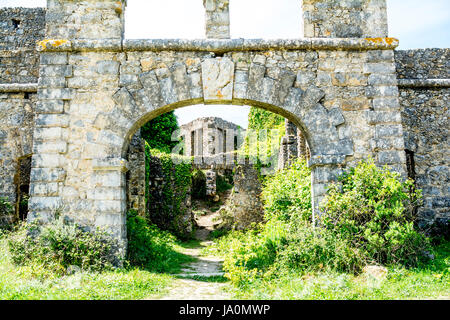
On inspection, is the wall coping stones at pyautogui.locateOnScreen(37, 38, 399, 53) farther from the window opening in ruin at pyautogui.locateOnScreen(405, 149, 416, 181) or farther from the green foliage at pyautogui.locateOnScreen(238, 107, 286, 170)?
the green foliage at pyautogui.locateOnScreen(238, 107, 286, 170)

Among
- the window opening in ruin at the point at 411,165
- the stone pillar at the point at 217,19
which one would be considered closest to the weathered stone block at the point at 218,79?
the stone pillar at the point at 217,19

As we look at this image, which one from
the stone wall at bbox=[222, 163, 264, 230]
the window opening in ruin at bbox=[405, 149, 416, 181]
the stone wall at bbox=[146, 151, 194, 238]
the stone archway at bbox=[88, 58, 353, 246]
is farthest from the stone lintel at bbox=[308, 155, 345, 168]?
the stone wall at bbox=[146, 151, 194, 238]

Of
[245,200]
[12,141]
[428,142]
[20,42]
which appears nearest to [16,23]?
[20,42]

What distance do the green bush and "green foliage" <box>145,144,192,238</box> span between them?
6.94 meters

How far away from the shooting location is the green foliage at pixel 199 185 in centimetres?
1703

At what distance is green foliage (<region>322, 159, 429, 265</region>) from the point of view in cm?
514

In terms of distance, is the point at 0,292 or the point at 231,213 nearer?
the point at 0,292

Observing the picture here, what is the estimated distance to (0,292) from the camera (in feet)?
13.5

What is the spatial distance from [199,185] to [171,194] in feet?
14.4

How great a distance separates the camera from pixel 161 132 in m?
16.5

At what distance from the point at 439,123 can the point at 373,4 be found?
132 inches

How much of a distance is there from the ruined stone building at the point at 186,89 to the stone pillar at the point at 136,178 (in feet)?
17.5

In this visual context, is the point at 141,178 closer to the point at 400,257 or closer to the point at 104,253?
the point at 104,253
